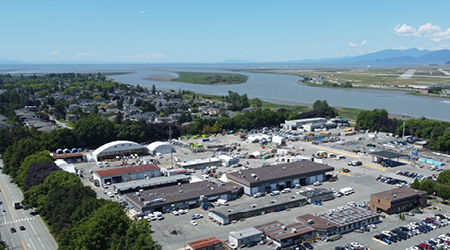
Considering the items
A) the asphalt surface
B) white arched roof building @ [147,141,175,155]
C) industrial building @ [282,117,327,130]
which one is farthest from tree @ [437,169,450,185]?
industrial building @ [282,117,327,130]

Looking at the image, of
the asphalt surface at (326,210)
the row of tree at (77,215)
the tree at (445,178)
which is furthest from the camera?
the tree at (445,178)

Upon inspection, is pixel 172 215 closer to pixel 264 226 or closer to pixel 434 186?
pixel 264 226

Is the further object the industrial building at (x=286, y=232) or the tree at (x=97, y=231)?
the industrial building at (x=286, y=232)

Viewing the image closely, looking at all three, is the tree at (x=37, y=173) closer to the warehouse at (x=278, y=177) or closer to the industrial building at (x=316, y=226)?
the warehouse at (x=278, y=177)

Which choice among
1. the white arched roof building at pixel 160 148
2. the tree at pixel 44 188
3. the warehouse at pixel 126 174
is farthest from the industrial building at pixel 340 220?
the white arched roof building at pixel 160 148

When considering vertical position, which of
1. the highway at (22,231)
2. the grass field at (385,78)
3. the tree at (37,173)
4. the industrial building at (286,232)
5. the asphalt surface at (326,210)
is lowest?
the highway at (22,231)

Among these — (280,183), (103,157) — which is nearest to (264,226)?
(280,183)

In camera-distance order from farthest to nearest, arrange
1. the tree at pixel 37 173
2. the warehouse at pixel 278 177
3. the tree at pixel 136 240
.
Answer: the warehouse at pixel 278 177, the tree at pixel 37 173, the tree at pixel 136 240
